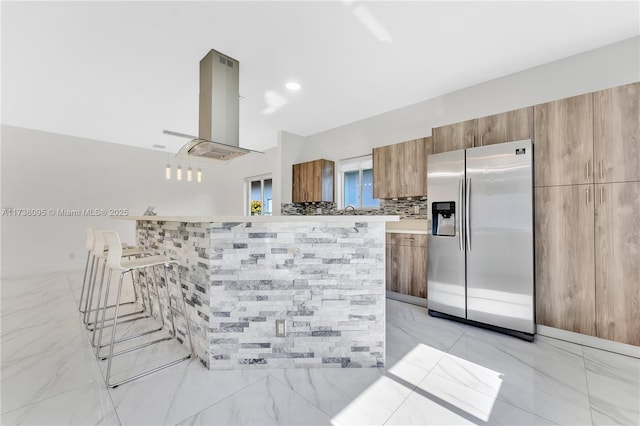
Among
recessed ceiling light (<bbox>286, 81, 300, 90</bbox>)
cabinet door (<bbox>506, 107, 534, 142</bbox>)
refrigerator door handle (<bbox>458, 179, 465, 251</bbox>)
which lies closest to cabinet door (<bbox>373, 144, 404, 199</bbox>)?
refrigerator door handle (<bbox>458, 179, 465, 251</bbox>)

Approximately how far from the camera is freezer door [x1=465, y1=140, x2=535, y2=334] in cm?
254

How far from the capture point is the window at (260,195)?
7.23 metres

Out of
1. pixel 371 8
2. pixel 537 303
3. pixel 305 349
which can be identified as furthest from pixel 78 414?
pixel 537 303

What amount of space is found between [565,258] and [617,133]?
114cm

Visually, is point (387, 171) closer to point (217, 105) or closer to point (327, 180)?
point (327, 180)

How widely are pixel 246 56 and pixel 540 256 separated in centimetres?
360

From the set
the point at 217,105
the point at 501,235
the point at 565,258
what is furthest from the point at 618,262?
the point at 217,105

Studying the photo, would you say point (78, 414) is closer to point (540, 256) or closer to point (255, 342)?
A: point (255, 342)

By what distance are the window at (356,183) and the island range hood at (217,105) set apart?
234 centimetres

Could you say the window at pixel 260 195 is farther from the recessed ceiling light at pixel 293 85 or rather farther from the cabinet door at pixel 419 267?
the cabinet door at pixel 419 267

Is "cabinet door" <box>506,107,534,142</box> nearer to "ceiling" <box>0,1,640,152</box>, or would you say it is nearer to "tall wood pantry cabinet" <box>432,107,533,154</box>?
"tall wood pantry cabinet" <box>432,107,533,154</box>

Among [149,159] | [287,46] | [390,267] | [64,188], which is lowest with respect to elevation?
[390,267]

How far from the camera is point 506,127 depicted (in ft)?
9.23

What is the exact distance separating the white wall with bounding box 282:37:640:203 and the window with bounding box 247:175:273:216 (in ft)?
8.38
